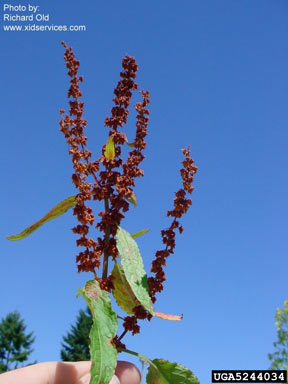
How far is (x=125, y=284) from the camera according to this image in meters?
2.11

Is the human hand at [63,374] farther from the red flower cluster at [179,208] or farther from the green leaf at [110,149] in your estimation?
the green leaf at [110,149]

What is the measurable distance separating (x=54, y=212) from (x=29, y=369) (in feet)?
3.16

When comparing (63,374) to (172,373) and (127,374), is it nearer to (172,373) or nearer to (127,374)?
(127,374)

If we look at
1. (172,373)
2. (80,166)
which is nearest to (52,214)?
(80,166)

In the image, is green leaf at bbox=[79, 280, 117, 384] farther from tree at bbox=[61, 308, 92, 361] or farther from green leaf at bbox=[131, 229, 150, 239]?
tree at bbox=[61, 308, 92, 361]

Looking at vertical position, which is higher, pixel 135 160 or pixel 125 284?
pixel 135 160

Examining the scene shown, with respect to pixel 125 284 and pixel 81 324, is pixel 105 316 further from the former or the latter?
pixel 81 324

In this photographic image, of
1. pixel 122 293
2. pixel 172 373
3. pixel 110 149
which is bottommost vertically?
pixel 172 373

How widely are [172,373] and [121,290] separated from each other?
17.3 inches

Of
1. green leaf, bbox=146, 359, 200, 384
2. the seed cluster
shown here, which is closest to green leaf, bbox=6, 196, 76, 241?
the seed cluster

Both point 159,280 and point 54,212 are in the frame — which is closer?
point 159,280

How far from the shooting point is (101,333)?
1.72 m

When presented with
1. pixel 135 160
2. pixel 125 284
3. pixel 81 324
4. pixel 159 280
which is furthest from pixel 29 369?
pixel 81 324

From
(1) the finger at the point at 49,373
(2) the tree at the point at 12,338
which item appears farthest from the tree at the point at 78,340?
(1) the finger at the point at 49,373
